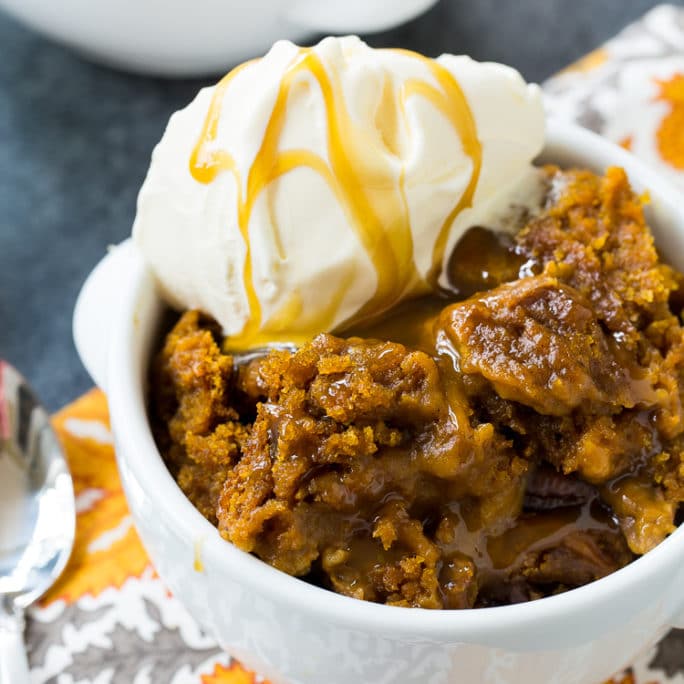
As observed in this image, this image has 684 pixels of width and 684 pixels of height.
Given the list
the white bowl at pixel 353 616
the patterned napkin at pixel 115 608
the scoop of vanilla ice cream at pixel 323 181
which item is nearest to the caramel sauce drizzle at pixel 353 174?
the scoop of vanilla ice cream at pixel 323 181

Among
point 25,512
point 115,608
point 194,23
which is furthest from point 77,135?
point 115,608

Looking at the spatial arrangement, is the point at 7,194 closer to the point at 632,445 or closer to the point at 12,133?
the point at 12,133

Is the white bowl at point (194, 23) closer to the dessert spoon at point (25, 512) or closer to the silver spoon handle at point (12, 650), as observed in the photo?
the dessert spoon at point (25, 512)

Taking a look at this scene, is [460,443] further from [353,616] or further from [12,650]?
[12,650]

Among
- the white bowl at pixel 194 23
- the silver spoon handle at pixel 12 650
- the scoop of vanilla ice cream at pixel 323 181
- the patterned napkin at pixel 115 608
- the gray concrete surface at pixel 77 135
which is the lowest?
the silver spoon handle at pixel 12 650

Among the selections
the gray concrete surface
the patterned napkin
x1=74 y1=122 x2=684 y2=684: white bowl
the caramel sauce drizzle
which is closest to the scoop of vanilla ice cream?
the caramel sauce drizzle

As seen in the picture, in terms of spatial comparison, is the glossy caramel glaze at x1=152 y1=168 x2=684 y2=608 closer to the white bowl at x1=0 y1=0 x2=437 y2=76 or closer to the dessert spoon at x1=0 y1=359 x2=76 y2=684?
the dessert spoon at x1=0 y1=359 x2=76 y2=684

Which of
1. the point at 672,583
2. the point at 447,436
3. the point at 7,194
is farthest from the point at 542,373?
the point at 7,194
